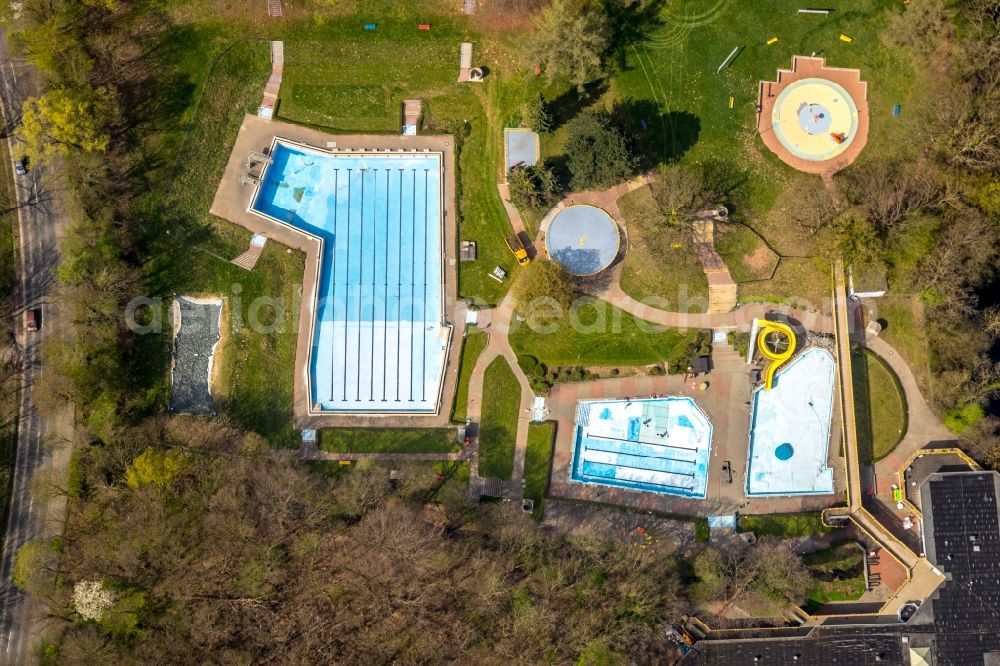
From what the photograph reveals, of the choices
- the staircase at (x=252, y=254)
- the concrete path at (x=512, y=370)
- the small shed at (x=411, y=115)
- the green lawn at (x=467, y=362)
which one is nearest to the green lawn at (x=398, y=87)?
the small shed at (x=411, y=115)

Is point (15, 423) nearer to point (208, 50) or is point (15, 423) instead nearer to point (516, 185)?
point (208, 50)

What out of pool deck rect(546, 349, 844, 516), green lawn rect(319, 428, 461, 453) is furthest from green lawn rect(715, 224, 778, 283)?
green lawn rect(319, 428, 461, 453)

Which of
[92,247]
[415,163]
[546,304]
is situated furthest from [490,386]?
[92,247]

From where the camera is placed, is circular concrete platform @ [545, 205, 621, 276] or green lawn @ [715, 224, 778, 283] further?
green lawn @ [715, 224, 778, 283]

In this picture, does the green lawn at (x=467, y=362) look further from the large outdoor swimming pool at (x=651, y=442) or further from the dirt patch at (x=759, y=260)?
the dirt patch at (x=759, y=260)

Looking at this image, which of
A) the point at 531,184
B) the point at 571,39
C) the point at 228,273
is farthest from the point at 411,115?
the point at 228,273

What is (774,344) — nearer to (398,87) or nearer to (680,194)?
(680,194)

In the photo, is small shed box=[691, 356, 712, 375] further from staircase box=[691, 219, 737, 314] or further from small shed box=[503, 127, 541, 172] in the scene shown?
small shed box=[503, 127, 541, 172]

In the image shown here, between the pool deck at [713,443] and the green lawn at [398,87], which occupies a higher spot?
the green lawn at [398,87]
